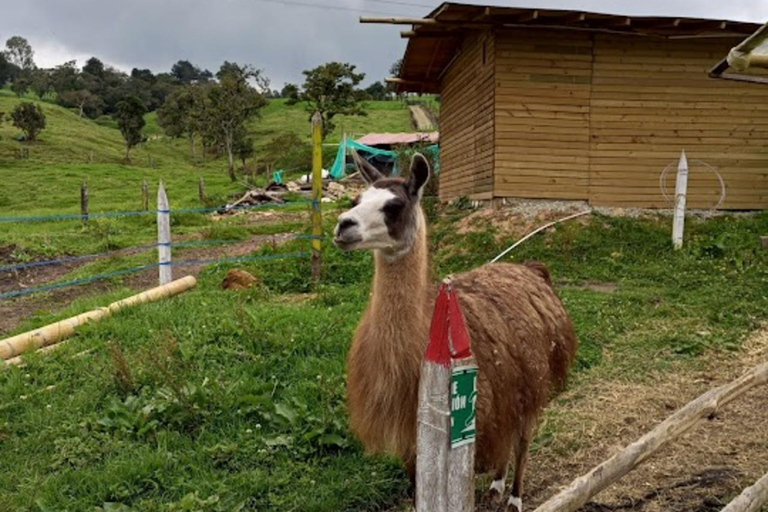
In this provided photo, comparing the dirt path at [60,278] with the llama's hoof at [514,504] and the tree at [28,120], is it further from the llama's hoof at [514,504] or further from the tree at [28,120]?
the tree at [28,120]

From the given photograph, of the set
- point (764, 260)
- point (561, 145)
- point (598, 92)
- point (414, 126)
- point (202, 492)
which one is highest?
point (414, 126)

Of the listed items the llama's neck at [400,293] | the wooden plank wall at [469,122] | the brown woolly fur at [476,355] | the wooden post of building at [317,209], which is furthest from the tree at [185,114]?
the llama's neck at [400,293]

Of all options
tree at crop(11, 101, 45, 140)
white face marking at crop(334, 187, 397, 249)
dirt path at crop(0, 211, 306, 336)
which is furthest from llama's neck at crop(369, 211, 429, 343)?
tree at crop(11, 101, 45, 140)

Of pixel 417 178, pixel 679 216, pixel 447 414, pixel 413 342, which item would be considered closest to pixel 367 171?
pixel 417 178

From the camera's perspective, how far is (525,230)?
1203 cm

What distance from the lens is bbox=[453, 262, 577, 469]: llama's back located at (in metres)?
3.64

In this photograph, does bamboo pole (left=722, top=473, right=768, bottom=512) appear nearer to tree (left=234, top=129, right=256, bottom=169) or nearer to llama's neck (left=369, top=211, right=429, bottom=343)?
llama's neck (left=369, top=211, right=429, bottom=343)

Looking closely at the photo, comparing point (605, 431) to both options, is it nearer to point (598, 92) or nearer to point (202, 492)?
point (202, 492)

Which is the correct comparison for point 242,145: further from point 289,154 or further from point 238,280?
point 238,280

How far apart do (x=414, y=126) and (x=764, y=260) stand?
51926mm

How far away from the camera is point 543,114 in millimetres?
12695

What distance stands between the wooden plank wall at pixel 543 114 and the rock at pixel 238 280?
238 inches

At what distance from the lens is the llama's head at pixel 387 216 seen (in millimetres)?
3285

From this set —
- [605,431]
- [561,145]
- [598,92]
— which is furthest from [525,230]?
[605,431]
